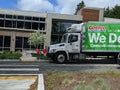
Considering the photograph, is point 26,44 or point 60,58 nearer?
point 60,58

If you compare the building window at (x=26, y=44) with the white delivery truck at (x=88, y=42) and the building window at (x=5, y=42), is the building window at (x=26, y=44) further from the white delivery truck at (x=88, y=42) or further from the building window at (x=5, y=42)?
the white delivery truck at (x=88, y=42)

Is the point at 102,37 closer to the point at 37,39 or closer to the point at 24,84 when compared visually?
the point at 24,84

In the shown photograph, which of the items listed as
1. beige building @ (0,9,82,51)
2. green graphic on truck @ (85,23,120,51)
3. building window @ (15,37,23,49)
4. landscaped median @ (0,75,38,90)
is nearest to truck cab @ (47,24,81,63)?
green graphic on truck @ (85,23,120,51)

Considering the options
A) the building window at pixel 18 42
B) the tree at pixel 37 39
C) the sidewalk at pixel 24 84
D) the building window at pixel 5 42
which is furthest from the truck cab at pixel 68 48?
the building window at pixel 18 42

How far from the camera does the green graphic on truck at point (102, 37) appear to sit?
27.4m

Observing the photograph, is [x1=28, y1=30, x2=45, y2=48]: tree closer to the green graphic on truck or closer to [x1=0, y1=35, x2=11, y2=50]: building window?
[x1=0, y1=35, x2=11, y2=50]: building window

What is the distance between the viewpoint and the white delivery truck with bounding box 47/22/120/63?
1069 inches

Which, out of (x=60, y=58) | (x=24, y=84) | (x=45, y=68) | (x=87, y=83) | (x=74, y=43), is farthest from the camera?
(x=74, y=43)

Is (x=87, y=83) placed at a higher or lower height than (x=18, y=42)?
lower

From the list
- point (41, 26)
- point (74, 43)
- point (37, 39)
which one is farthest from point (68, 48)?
point (41, 26)

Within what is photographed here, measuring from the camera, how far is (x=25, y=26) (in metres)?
55.6

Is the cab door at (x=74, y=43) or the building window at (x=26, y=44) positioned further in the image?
the building window at (x=26, y=44)

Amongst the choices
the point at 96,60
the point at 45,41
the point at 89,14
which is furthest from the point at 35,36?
the point at 96,60

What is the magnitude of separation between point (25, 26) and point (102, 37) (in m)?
29.7
